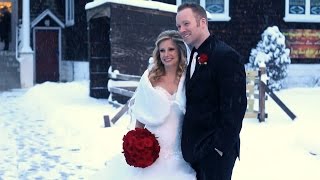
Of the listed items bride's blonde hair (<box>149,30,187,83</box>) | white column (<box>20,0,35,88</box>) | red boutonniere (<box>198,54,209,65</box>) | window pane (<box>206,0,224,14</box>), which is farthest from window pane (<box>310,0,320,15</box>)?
red boutonniere (<box>198,54,209,65</box>)

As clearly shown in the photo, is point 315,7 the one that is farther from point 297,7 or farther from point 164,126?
point 164,126

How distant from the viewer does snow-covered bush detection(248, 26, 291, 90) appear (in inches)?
653

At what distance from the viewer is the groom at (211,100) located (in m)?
2.94

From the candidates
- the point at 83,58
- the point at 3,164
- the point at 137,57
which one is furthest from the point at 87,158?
the point at 83,58

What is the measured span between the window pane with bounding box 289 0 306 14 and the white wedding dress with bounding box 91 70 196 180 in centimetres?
1591

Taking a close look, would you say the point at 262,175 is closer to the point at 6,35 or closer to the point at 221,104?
the point at 221,104

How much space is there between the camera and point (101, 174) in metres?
3.85

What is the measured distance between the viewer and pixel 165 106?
130 inches

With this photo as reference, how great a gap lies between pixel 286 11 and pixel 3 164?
13287 millimetres

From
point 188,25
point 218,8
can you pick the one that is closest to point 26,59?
point 218,8

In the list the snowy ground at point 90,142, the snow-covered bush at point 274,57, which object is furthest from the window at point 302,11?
the snowy ground at point 90,142

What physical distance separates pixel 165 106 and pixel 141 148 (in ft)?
1.01

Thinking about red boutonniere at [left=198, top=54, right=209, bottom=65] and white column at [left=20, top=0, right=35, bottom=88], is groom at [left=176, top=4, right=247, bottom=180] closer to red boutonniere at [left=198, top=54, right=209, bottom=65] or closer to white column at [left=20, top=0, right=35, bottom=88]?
red boutonniere at [left=198, top=54, right=209, bottom=65]

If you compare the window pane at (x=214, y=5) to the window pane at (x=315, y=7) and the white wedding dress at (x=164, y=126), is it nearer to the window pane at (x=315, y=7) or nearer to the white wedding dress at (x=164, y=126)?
the window pane at (x=315, y=7)
